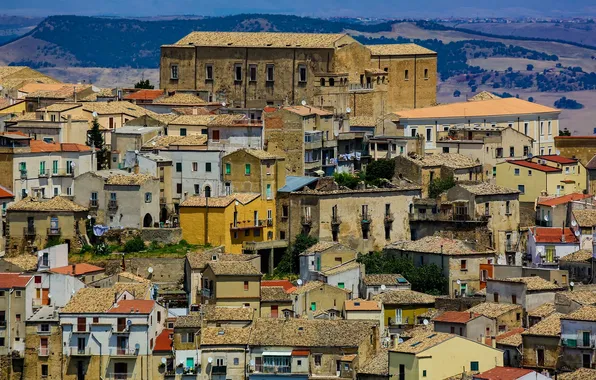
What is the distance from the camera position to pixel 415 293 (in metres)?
74.2

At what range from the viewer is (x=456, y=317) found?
69.1 metres

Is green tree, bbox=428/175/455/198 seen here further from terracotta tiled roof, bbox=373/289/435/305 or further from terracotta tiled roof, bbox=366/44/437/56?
terracotta tiled roof, bbox=366/44/437/56

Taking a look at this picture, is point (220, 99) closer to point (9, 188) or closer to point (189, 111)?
point (189, 111)

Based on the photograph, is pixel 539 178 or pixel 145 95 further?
pixel 145 95

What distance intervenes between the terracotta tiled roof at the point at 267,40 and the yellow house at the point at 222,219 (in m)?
16.7

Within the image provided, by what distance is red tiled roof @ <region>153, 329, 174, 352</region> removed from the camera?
6912 cm

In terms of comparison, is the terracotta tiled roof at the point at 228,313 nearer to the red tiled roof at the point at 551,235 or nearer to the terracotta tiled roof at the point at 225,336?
the terracotta tiled roof at the point at 225,336

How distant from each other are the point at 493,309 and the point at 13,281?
17.0 metres

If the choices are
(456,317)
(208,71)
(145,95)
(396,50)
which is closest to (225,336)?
→ (456,317)

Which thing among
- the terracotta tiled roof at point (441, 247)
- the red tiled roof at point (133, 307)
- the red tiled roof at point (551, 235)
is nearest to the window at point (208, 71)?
the terracotta tiled roof at point (441, 247)

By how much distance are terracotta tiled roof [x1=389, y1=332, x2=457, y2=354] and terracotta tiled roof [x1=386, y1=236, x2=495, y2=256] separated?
10.4m

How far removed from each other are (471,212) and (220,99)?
1999 cm

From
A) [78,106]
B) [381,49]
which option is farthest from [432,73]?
[78,106]

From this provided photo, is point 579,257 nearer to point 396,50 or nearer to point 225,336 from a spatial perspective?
point 225,336
